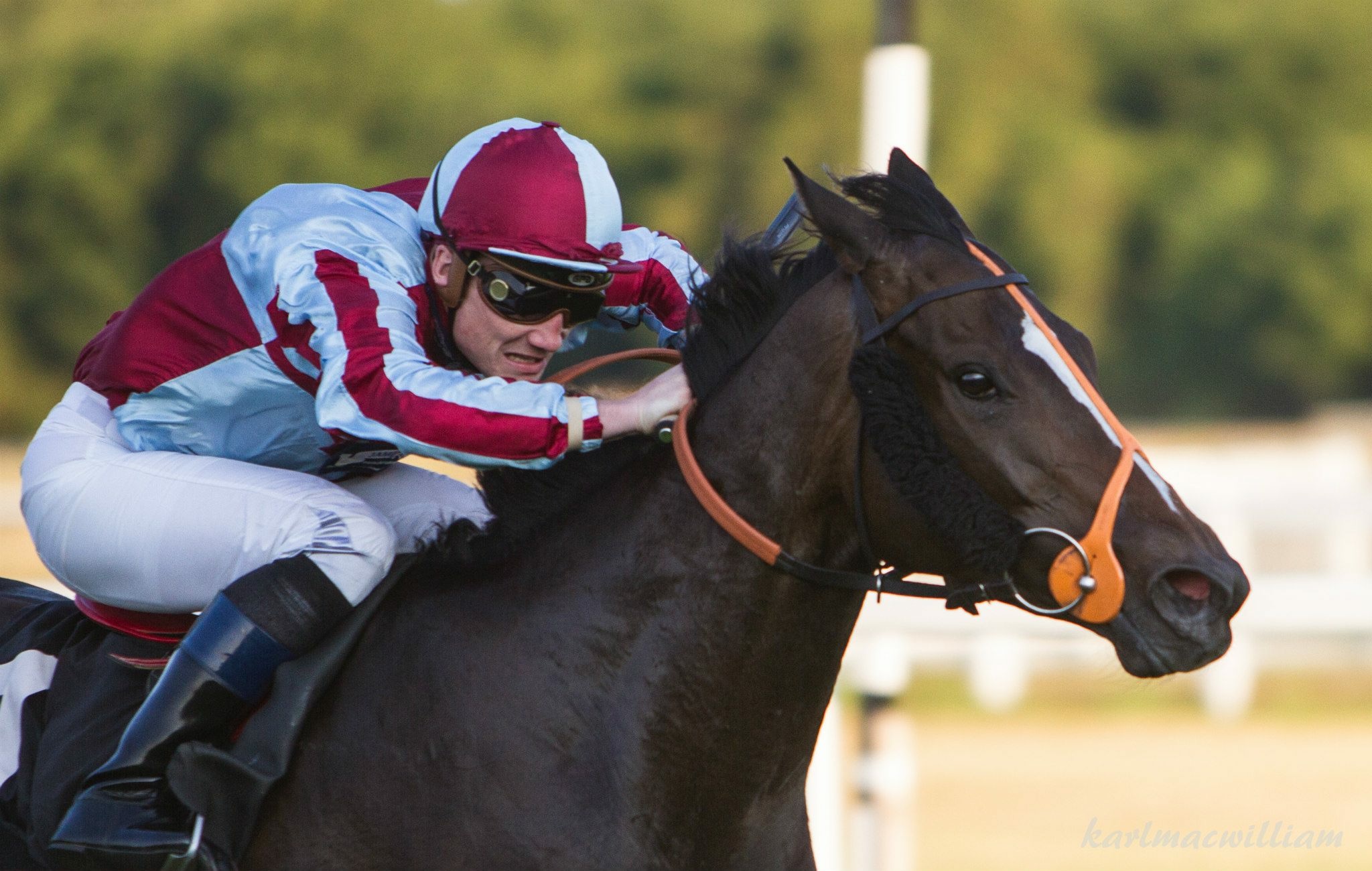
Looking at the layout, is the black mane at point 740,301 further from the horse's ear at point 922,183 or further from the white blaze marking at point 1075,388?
the white blaze marking at point 1075,388

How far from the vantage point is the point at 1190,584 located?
2.37 meters

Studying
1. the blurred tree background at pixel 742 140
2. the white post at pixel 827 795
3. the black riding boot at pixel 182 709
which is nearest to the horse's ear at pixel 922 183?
the black riding boot at pixel 182 709

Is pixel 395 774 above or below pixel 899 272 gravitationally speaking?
below

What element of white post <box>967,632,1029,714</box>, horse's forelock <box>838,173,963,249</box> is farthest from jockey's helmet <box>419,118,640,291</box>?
white post <box>967,632,1029,714</box>

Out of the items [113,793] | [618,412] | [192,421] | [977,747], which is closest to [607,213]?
[618,412]

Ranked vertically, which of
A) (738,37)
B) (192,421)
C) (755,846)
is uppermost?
(192,421)

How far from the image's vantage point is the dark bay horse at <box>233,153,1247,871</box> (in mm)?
2533

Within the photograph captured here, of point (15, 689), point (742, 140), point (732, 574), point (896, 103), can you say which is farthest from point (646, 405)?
point (742, 140)

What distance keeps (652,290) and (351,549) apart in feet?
3.23

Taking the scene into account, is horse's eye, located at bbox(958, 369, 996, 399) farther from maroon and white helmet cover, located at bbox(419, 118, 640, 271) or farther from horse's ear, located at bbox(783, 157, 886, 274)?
maroon and white helmet cover, located at bbox(419, 118, 640, 271)

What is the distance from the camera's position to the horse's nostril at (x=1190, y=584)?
7.75 feet

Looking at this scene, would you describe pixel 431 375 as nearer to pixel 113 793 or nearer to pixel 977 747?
pixel 113 793

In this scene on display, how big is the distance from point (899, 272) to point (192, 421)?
1.32m

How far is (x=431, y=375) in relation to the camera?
8.72 ft
